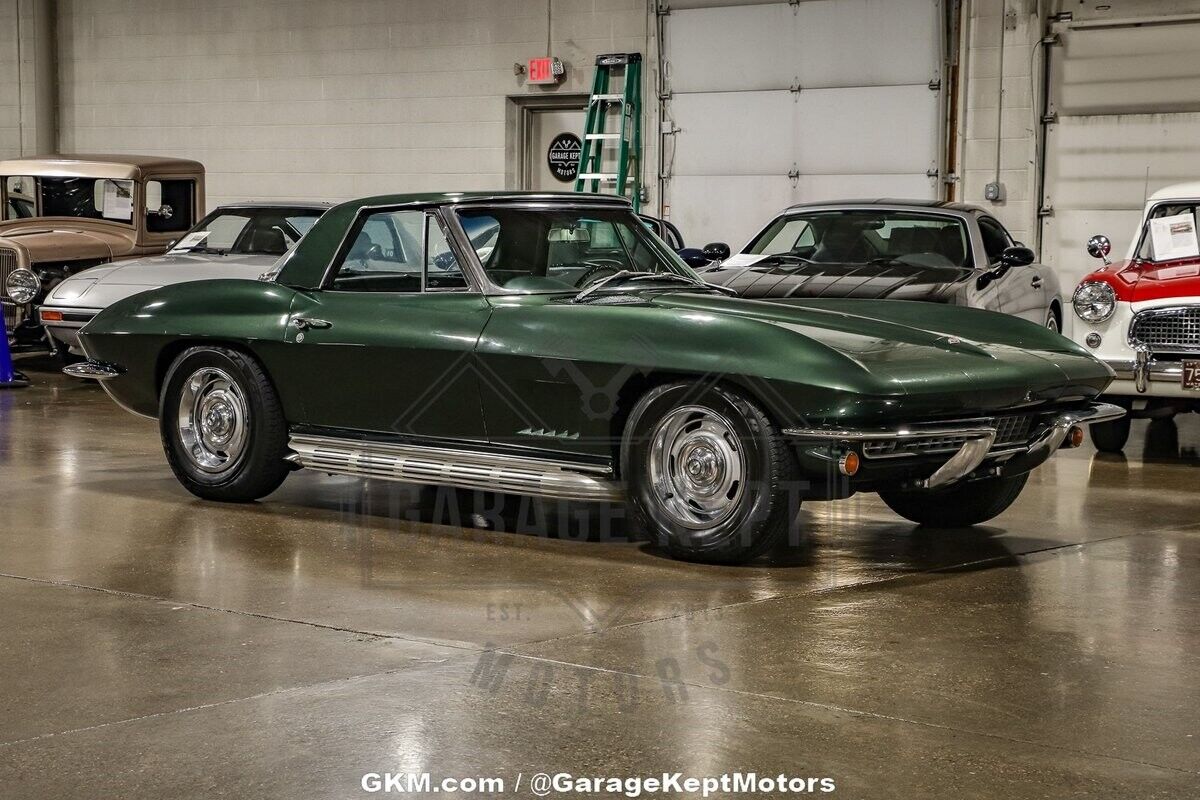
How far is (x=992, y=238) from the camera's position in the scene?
10.8 m

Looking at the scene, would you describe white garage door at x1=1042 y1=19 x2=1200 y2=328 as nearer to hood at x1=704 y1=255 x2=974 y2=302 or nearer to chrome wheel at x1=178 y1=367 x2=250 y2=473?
hood at x1=704 y1=255 x2=974 y2=302

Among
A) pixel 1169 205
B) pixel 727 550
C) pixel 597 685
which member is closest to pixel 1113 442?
pixel 1169 205

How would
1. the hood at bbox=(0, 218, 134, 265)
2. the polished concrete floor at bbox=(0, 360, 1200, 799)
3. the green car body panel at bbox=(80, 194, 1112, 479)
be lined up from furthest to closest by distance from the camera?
the hood at bbox=(0, 218, 134, 265) < the green car body panel at bbox=(80, 194, 1112, 479) < the polished concrete floor at bbox=(0, 360, 1200, 799)

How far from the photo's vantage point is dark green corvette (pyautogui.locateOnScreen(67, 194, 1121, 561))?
18.9 feet

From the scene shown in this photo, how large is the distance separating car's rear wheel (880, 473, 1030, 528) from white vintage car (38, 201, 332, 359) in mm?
6522

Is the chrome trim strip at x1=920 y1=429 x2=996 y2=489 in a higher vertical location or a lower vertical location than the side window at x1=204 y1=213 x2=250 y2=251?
lower

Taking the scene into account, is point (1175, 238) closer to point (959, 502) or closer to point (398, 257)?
point (959, 502)

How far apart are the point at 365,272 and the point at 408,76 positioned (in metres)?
12.2

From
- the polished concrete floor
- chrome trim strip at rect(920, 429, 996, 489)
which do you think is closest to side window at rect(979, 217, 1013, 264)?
the polished concrete floor

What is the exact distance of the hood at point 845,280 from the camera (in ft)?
30.8

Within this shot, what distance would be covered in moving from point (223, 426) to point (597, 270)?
1864 mm

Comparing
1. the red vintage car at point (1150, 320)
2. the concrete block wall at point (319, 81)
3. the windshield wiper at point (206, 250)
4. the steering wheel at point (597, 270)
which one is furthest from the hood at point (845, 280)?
the concrete block wall at point (319, 81)

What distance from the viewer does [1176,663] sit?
15.3 feet

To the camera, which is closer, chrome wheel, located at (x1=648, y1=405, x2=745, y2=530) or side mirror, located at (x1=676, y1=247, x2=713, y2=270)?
chrome wheel, located at (x1=648, y1=405, x2=745, y2=530)
